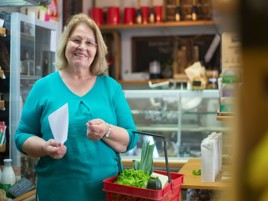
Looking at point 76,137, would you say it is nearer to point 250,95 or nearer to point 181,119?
point 250,95

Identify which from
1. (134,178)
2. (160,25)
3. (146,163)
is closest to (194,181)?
(146,163)

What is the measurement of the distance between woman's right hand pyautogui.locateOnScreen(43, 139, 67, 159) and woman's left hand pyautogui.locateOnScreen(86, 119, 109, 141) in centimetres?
15

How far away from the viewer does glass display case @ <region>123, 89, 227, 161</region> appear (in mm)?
4406

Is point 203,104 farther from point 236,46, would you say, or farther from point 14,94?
point 236,46

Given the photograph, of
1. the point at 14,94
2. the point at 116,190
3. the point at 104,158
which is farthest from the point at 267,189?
the point at 14,94

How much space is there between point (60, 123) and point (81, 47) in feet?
1.38

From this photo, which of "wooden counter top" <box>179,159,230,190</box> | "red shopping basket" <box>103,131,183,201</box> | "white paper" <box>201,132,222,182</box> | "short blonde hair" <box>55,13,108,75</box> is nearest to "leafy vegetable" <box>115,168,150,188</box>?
"red shopping basket" <box>103,131,183,201</box>

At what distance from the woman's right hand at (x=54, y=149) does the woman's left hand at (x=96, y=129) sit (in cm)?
15

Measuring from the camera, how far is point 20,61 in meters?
3.60

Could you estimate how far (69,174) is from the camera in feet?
6.89

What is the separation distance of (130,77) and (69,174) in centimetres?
458

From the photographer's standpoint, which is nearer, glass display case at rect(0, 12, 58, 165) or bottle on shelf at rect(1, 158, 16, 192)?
bottle on shelf at rect(1, 158, 16, 192)

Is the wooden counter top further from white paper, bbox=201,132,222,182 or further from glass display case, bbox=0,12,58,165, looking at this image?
glass display case, bbox=0,12,58,165

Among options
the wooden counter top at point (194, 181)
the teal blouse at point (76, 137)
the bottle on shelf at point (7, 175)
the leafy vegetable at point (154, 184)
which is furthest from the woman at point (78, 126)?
the bottle on shelf at point (7, 175)
